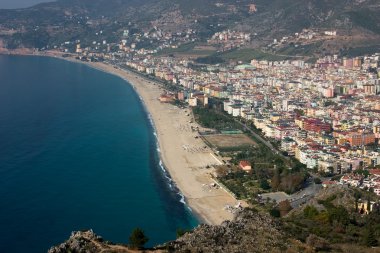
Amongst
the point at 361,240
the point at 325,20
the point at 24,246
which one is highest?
the point at 325,20

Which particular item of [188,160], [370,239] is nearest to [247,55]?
[188,160]

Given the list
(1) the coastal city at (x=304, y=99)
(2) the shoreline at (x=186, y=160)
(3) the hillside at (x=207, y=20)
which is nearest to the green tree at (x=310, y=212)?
(2) the shoreline at (x=186, y=160)

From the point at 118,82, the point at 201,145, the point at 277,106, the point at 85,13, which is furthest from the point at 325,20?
the point at 85,13

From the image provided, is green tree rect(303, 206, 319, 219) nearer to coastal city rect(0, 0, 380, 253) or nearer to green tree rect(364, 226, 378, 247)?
coastal city rect(0, 0, 380, 253)

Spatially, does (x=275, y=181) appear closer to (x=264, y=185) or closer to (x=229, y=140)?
(x=264, y=185)

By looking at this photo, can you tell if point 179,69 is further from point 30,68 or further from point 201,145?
point 201,145

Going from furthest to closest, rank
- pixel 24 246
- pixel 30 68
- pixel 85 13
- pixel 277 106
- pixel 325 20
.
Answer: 1. pixel 85 13
2. pixel 325 20
3. pixel 30 68
4. pixel 277 106
5. pixel 24 246

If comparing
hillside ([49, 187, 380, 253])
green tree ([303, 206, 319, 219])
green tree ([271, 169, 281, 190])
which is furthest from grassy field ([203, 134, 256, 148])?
hillside ([49, 187, 380, 253])
